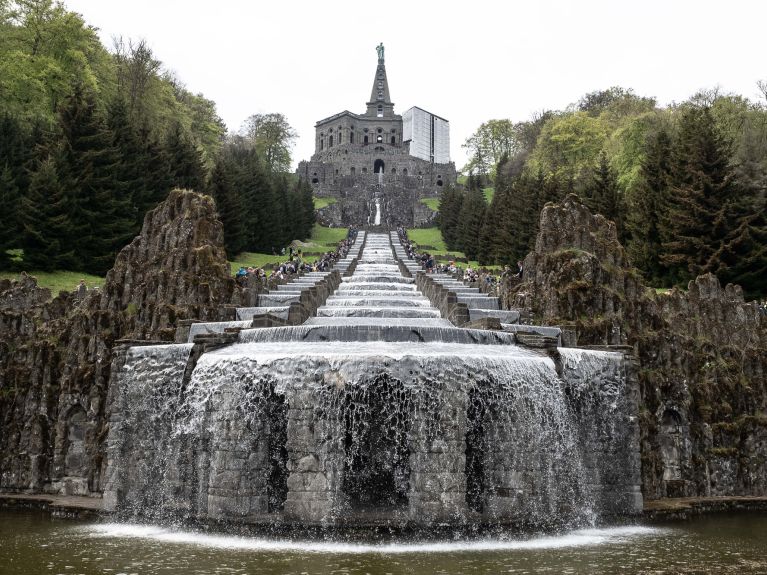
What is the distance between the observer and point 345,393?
18625 mm

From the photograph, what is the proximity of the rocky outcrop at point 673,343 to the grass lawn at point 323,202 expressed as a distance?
92.6 m

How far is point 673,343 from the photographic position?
29.0 metres

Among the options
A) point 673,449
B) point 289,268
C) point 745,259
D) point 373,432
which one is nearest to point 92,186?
point 289,268

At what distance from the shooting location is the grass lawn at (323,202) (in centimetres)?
12710

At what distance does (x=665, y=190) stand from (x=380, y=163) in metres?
116

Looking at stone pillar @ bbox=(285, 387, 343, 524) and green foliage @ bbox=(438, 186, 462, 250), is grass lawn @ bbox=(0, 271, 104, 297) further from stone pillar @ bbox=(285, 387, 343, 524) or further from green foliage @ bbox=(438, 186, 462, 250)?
green foliage @ bbox=(438, 186, 462, 250)

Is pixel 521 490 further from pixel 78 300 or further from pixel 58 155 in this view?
pixel 58 155

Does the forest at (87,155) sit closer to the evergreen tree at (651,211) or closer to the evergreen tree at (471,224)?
the evergreen tree at (471,224)

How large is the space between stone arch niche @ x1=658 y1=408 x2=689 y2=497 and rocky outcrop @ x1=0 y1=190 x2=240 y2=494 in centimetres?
1608

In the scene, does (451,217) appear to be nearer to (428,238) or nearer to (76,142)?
(428,238)

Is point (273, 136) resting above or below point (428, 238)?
above

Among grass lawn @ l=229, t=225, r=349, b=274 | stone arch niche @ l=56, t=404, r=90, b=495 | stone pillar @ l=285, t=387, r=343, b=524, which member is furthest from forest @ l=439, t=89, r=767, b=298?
stone arch niche @ l=56, t=404, r=90, b=495

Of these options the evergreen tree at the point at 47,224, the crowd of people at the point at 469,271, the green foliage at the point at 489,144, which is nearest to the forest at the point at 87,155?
the evergreen tree at the point at 47,224

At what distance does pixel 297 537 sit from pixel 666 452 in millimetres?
14799
